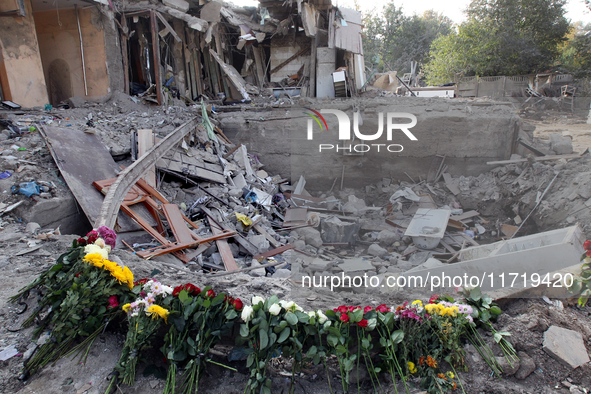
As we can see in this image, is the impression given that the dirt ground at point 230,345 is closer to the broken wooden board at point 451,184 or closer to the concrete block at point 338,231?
the concrete block at point 338,231

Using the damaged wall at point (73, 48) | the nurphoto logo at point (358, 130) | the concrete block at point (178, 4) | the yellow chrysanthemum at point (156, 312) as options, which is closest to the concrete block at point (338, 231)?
the nurphoto logo at point (358, 130)

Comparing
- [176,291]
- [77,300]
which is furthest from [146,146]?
[176,291]

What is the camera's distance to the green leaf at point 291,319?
219 centimetres

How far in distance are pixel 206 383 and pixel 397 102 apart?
7887mm

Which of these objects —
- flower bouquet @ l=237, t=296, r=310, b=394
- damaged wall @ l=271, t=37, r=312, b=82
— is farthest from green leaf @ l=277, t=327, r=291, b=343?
damaged wall @ l=271, t=37, r=312, b=82

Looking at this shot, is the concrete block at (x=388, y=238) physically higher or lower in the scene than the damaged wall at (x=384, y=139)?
lower

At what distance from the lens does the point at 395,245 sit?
563 cm

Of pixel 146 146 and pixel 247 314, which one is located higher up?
pixel 146 146

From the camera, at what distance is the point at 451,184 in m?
7.44

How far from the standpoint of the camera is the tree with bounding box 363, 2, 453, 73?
1128 inches

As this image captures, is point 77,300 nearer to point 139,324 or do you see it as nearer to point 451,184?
point 139,324

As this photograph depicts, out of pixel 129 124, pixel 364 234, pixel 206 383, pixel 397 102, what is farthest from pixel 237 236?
pixel 397 102

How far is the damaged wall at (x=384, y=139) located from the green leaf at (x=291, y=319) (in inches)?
248

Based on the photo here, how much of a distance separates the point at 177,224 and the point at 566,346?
15.1ft
